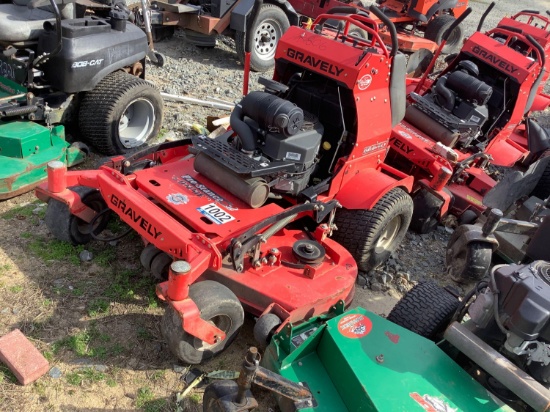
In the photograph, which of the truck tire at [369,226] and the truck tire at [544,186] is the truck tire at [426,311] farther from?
the truck tire at [544,186]

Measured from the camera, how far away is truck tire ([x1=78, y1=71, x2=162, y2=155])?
196 inches

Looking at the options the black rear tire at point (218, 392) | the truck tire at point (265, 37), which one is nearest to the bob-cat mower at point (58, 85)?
the black rear tire at point (218, 392)

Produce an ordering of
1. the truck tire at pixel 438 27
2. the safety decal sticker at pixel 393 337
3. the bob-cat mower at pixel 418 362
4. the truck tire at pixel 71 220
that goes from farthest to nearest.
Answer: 1. the truck tire at pixel 438 27
2. the truck tire at pixel 71 220
3. the safety decal sticker at pixel 393 337
4. the bob-cat mower at pixel 418 362

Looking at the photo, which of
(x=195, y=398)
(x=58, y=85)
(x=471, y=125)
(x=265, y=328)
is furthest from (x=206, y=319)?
(x=471, y=125)

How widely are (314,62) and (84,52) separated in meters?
2.13

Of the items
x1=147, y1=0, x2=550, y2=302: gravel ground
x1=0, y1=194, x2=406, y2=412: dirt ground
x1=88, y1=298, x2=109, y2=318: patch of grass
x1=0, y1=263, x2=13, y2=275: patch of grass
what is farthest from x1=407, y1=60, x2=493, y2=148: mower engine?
x1=0, y1=263, x2=13, y2=275: patch of grass

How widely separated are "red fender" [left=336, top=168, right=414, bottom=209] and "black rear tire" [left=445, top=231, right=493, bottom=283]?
0.77m

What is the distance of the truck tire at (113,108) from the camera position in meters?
4.97

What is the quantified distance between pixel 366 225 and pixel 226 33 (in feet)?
18.7

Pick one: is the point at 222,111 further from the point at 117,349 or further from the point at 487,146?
the point at 117,349

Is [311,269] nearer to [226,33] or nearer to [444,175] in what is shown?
[444,175]

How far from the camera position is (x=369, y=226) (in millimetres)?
4172

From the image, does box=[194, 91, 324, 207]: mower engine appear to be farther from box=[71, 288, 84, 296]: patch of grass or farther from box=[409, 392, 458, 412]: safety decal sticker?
box=[409, 392, 458, 412]: safety decal sticker

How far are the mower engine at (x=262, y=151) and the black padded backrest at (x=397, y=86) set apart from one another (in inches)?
32.3
